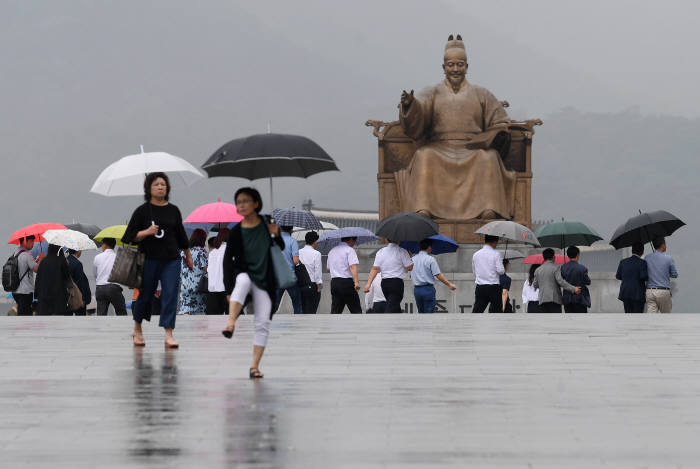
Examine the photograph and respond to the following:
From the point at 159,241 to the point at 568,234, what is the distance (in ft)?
25.0

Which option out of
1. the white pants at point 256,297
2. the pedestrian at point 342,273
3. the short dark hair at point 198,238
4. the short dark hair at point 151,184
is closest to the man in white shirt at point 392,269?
the pedestrian at point 342,273

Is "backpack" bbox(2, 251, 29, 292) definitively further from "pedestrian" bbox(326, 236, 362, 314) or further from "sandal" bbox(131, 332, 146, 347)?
"sandal" bbox(131, 332, 146, 347)

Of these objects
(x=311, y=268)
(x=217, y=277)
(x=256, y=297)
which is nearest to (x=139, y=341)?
(x=256, y=297)

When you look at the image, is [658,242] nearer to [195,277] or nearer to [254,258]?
[195,277]

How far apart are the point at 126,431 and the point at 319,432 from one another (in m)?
0.74

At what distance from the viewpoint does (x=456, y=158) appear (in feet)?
53.0

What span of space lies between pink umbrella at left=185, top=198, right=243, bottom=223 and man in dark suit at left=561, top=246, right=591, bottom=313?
10.2ft

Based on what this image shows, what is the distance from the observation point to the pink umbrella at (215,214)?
1098 centimetres

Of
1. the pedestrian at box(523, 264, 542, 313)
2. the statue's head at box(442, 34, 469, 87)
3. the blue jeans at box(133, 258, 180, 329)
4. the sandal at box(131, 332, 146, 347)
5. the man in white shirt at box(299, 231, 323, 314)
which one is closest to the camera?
the blue jeans at box(133, 258, 180, 329)

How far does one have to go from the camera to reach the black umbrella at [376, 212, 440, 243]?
1135cm

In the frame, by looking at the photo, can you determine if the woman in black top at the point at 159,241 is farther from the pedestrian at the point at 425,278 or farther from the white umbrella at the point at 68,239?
the white umbrella at the point at 68,239

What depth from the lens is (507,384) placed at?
575 centimetres

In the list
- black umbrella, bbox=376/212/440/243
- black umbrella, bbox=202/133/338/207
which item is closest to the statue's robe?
black umbrella, bbox=376/212/440/243

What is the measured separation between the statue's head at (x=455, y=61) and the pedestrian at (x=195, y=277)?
22.6 feet
